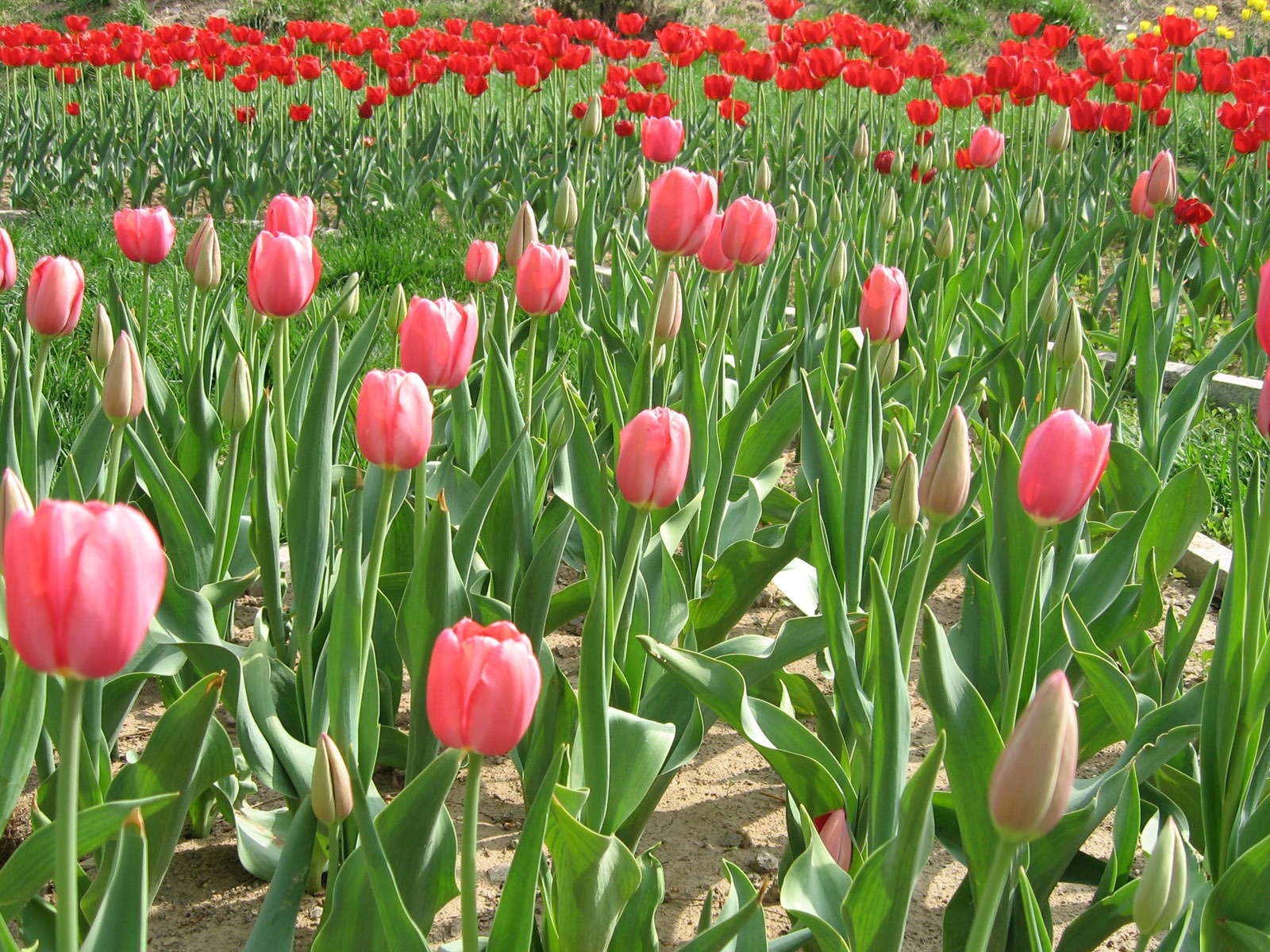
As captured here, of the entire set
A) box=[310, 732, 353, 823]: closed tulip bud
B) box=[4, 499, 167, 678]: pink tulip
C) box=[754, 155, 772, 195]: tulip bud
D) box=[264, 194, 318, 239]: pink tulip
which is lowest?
box=[310, 732, 353, 823]: closed tulip bud

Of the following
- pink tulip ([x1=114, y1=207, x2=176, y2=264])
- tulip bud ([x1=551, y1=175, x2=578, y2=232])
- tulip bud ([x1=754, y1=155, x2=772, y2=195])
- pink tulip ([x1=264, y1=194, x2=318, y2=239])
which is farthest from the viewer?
tulip bud ([x1=754, y1=155, x2=772, y2=195])

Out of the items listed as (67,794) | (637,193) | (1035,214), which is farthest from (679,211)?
(1035,214)

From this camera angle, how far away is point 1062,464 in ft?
3.59

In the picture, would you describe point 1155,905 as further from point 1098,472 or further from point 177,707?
point 177,707

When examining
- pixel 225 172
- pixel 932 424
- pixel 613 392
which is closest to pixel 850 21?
pixel 225 172

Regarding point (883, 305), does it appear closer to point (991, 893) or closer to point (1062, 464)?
point (1062, 464)

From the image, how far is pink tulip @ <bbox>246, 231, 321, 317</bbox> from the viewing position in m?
1.50

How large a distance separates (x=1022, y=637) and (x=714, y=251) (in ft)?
3.25

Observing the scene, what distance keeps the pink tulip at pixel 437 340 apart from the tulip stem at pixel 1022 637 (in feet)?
2.14

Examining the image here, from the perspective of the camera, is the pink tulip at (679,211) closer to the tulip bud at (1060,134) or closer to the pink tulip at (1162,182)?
the pink tulip at (1162,182)

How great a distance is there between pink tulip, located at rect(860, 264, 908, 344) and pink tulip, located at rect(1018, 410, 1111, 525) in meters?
0.77

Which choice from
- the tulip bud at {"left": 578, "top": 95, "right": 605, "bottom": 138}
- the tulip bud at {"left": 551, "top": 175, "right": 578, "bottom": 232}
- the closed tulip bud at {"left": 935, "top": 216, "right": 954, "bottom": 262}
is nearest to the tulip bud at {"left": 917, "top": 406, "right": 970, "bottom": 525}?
the tulip bud at {"left": 551, "top": 175, "right": 578, "bottom": 232}

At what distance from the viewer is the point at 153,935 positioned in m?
1.43

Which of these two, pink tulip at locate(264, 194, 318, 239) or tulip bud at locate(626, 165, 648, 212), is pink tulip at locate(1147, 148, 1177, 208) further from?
pink tulip at locate(264, 194, 318, 239)
